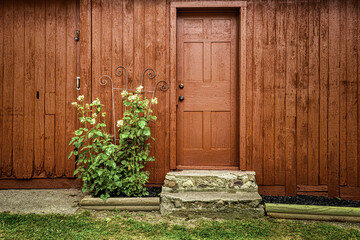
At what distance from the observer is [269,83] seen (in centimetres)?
378

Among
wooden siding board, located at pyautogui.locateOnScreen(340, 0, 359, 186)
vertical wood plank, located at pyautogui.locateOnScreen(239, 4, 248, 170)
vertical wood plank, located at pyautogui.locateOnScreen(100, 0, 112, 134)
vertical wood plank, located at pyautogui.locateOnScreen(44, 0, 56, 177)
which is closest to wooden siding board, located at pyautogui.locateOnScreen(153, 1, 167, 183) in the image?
vertical wood plank, located at pyautogui.locateOnScreen(100, 0, 112, 134)

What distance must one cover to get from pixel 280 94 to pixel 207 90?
3.61 feet

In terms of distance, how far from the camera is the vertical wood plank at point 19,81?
3.94 m

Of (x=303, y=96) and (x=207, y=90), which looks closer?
(x=303, y=96)

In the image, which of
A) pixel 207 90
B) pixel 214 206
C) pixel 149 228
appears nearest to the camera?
pixel 149 228

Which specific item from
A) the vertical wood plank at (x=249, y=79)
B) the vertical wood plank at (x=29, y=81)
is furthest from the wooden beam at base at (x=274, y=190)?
the vertical wood plank at (x=29, y=81)

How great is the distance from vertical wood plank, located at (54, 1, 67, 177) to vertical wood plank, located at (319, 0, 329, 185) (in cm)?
396

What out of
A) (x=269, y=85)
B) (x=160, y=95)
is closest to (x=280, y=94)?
(x=269, y=85)

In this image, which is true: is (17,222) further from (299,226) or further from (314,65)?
(314,65)

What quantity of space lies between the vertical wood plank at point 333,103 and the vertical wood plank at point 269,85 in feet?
2.78

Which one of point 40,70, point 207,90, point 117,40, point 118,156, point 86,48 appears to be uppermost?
point 117,40

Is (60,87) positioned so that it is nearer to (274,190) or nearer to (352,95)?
(274,190)

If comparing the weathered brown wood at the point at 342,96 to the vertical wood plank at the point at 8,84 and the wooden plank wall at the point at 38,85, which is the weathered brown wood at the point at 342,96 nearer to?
the wooden plank wall at the point at 38,85

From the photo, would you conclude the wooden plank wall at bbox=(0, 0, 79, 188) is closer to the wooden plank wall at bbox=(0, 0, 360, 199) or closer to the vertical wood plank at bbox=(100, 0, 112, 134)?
the wooden plank wall at bbox=(0, 0, 360, 199)
